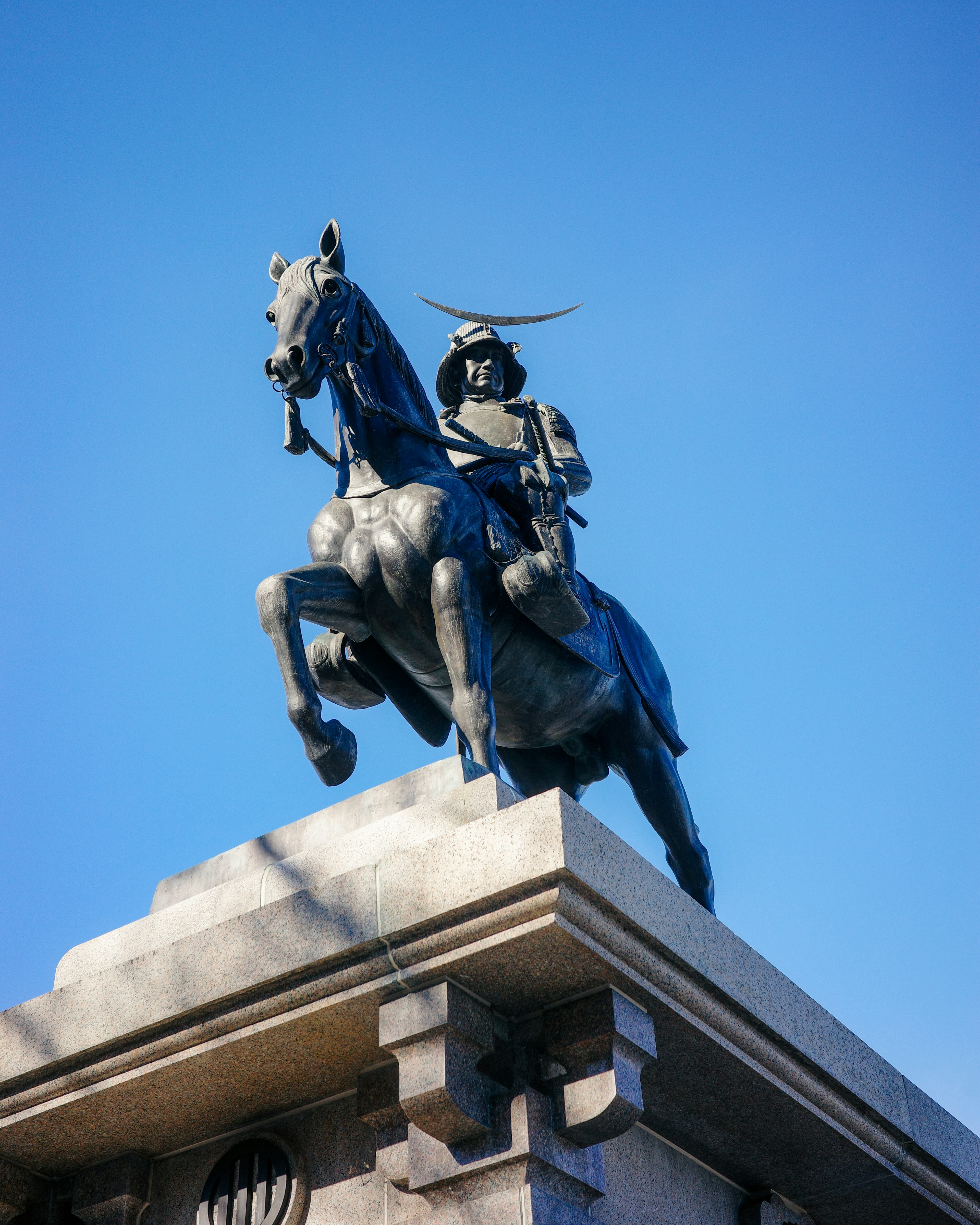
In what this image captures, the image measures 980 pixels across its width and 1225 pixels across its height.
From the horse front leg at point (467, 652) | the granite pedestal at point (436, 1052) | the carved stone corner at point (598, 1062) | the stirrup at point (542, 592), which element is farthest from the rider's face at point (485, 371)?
the carved stone corner at point (598, 1062)

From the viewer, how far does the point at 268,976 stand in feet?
19.9

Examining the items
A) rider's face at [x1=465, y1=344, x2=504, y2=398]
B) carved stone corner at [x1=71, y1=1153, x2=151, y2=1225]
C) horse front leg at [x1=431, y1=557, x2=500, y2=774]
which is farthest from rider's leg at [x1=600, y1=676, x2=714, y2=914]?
carved stone corner at [x1=71, y1=1153, x2=151, y2=1225]

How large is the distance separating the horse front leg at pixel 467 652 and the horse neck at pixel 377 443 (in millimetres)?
723

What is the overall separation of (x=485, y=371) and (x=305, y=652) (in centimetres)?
286

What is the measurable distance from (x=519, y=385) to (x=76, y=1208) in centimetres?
578

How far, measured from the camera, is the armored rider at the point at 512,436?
842 centimetres

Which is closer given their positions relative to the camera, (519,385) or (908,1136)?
(908,1136)

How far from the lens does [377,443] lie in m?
8.17

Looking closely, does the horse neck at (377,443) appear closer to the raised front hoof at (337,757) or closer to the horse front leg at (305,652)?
the horse front leg at (305,652)

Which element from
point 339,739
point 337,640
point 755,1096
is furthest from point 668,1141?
point 337,640

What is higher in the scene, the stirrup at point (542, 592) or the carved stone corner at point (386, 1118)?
the stirrup at point (542, 592)

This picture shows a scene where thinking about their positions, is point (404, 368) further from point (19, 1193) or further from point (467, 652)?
point (19, 1193)

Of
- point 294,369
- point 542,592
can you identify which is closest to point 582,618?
point 542,592

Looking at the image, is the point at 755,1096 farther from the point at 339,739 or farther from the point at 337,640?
the point at 337,640
